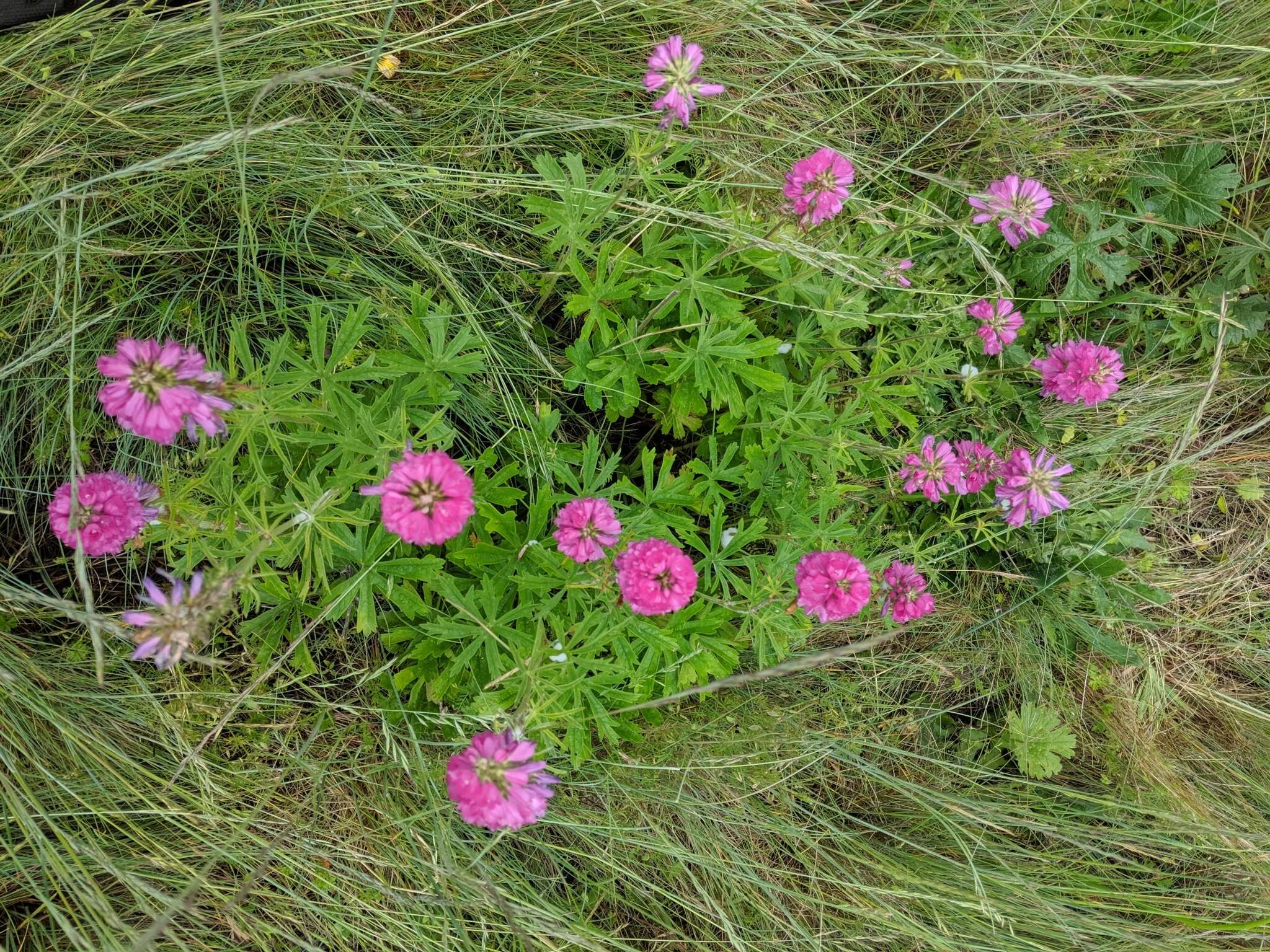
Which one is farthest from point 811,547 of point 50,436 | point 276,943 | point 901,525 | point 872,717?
point 50,436

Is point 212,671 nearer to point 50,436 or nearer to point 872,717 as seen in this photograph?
point 50,436

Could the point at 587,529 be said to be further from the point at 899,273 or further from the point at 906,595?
the point at 899,273

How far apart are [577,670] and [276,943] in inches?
76.2

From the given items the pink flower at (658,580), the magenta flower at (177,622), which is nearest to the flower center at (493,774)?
the pink flower at (658,580)

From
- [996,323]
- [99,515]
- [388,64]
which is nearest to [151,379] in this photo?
[99,515]

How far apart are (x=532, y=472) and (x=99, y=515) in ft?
4.95

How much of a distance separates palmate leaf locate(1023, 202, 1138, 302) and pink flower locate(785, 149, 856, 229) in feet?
6.10

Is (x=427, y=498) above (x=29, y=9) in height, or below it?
below

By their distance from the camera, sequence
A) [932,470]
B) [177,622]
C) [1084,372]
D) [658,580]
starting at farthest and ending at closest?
[1084,372]
[932,470]
[658,580]
[177,622]

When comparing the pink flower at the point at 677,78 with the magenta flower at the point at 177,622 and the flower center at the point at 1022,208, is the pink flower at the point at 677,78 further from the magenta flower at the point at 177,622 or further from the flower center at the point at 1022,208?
the magenta flower at the point at 177,622

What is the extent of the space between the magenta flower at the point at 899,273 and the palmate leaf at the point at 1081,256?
45.7 inches

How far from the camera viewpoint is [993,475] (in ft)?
12.3

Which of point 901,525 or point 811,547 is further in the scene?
point 901,525

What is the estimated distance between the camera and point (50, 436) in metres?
3.56
